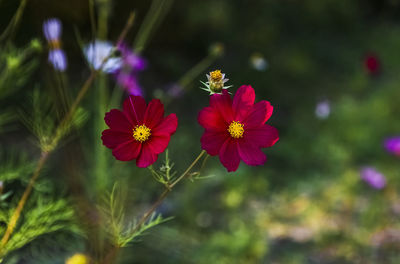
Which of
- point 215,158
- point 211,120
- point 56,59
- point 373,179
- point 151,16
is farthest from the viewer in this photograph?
point 151,16

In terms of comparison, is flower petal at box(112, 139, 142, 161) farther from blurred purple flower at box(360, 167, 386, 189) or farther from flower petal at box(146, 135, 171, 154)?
blurred purple flower at box(360, 167, 386, 189)

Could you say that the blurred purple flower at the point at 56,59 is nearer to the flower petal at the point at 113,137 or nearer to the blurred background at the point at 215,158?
the blurred background at the point at 215,158

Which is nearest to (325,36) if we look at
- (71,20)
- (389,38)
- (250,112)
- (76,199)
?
(389,38)

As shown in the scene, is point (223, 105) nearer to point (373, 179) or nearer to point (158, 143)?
point (158, 143)

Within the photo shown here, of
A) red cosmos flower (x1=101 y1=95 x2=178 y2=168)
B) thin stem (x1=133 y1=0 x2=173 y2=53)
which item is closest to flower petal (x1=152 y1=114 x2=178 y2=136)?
red cosmos flower (x1=101 y1=95 x2=178 y2=168)

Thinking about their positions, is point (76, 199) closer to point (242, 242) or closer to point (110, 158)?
point (110, 158)

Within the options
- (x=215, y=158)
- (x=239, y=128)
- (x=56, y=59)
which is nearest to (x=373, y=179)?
(x=215, y=158)
